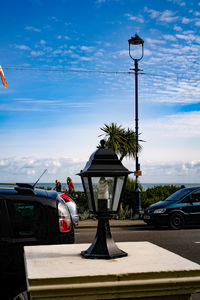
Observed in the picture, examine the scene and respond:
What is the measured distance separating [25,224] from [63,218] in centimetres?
49

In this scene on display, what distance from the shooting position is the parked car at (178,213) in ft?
51.3

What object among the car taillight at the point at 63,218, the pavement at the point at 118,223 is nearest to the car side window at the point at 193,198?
the pavement at the point at 118,223

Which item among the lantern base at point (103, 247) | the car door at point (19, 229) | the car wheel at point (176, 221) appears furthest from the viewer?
the car wheel at point (176, 221)

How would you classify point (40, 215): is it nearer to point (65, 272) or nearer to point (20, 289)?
point (20, 289)

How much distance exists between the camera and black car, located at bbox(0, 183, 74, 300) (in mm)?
4369

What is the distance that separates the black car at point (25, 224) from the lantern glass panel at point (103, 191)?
200 centimetres

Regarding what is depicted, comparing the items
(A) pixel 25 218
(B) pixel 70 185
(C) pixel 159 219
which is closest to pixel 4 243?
(A) pixel 25 218

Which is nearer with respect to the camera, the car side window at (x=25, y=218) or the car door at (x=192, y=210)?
the car side window at (x=25, y=218)

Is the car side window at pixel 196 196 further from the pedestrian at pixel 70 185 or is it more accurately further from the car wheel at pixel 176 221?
the pedestrian at pixel 70 185

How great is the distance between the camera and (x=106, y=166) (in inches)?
102

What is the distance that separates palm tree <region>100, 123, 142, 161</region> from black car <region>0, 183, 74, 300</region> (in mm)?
17783

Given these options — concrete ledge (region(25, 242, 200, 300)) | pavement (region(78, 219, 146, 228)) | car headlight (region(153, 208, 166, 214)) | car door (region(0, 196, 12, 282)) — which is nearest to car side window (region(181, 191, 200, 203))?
car headlight (region(153, 208, 166, 214))

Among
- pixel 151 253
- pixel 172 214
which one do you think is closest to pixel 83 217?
pixel 172 214

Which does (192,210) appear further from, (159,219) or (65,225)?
(65,225)
